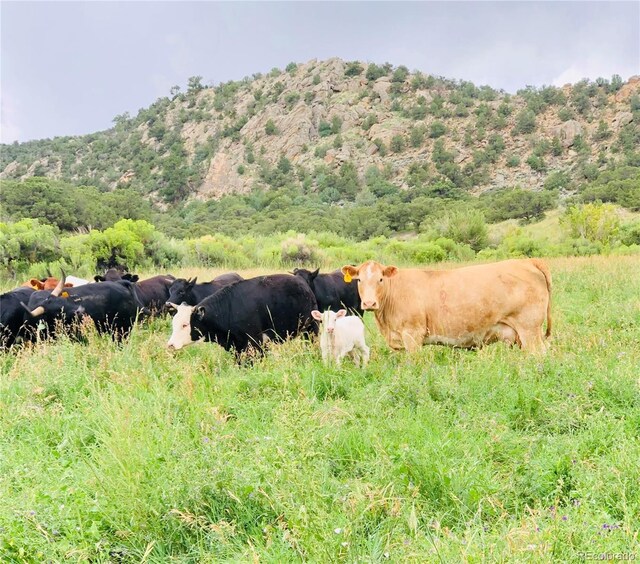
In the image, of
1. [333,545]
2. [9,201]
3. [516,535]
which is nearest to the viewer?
[333,545]

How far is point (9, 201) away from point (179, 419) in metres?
27.5

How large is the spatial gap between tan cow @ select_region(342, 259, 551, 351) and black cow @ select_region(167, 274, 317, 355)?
1455 millimetres

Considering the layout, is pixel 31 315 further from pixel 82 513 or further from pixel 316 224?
pixel 316 224

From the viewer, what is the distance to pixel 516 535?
7.33ft

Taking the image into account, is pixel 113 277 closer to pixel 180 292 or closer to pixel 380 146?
pixel 180 292

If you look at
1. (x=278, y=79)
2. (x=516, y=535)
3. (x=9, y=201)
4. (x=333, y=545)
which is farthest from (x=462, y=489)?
(x=278, y=79)

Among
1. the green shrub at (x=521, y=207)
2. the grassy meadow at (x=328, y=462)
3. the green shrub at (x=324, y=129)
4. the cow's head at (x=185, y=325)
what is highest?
the green shrub at (x=324, y=129)

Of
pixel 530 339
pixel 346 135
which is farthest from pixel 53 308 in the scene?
pixel 346 135

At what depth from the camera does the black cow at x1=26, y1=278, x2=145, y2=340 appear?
7102mm

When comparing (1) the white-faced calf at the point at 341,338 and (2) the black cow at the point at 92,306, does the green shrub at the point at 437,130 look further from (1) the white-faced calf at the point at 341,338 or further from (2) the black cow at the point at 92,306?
(1) the white-faced calf at the point at 341,338

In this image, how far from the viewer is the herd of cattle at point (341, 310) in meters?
5.85

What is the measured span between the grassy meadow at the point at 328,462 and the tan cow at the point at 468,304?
2.04ft

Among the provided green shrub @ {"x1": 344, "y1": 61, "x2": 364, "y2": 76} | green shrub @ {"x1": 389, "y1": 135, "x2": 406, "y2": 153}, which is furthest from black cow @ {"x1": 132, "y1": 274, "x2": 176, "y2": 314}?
green shrub @ {"x1": 344, "y1": 61, "x2": 364, "y2": 76}

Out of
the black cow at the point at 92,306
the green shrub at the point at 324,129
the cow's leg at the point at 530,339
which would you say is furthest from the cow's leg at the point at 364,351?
the green shrub at the point at 324,129
